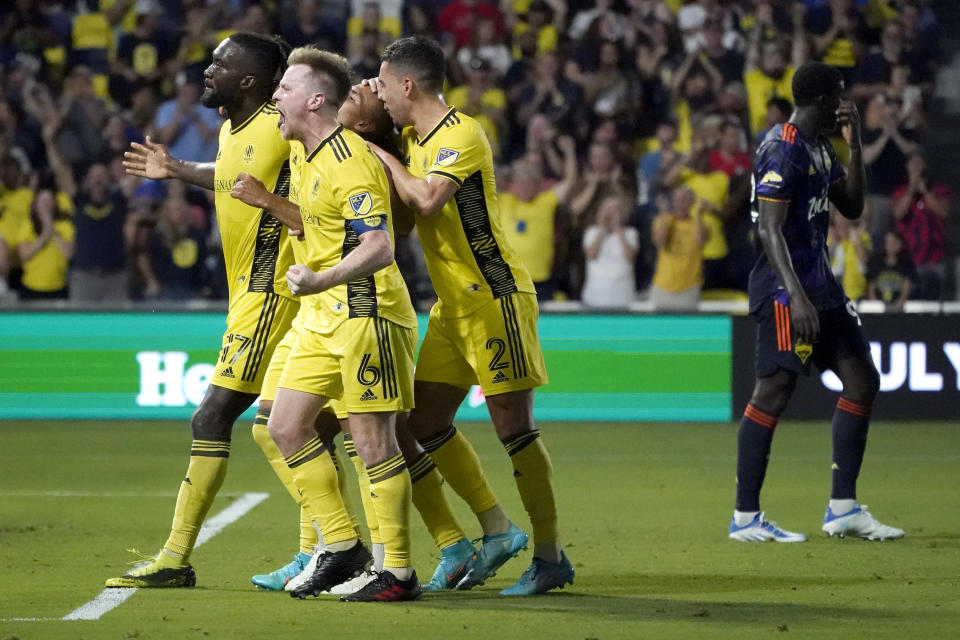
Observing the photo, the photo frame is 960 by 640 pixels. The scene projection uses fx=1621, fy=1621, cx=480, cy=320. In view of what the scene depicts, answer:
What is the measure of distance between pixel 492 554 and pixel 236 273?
5.25 feet

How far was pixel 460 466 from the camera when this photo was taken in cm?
679

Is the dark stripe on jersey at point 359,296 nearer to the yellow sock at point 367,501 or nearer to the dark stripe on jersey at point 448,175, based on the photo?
the dark stripe on jersey at point 448,175

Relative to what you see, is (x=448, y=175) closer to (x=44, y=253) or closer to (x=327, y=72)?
(x=327, y=72)

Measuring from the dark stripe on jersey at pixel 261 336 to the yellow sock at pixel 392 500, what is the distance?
87cm

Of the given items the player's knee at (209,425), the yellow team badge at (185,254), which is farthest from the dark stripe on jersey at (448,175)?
the yellow team badge at (185,254)

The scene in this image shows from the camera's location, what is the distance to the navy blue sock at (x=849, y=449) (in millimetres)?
8344

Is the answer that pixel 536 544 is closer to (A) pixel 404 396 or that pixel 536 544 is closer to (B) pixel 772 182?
(A) pixel 404 396

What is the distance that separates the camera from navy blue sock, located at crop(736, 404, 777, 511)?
323 inches

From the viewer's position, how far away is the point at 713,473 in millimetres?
11133

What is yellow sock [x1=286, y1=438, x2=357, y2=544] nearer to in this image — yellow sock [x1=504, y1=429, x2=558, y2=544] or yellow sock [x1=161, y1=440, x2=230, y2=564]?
yellow sock [x1=161, y1=440, x2=230, y2=564]

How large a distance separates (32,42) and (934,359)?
10.5 meters

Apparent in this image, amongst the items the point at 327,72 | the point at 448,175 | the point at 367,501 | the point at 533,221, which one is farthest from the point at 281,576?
the point at 533,221

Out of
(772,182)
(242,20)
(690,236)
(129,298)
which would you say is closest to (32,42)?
(242,20)

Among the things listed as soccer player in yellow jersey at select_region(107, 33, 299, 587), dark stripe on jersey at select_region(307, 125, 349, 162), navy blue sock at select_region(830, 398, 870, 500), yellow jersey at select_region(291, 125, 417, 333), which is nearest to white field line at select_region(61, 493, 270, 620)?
soccer player in yellow jersey at select_region(107, 33, 299, 587)
